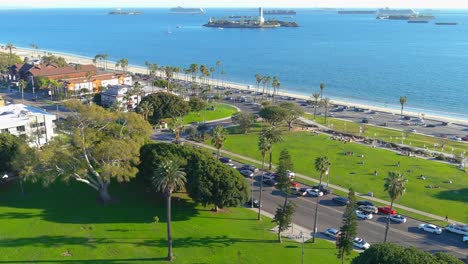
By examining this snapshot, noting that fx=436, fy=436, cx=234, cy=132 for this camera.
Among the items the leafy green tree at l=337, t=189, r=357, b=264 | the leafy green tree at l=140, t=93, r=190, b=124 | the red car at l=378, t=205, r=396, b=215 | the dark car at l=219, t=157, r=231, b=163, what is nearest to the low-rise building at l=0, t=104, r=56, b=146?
the leafy green tree at l=140, t=93, r=190, b=124

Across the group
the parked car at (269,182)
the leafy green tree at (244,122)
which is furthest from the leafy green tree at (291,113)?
the parked car at (269,182)

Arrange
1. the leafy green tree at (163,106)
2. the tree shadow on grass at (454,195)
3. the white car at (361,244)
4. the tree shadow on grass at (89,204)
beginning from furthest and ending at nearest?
the leafy green tree at (163,106)
the tree shadow on grass at (454,195)
the tree shadow on grass at (89,204)
the white car at (361,244)

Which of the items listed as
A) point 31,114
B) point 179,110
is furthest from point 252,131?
point 31,114

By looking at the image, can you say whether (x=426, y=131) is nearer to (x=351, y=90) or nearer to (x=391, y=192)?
(x=351, y=90)

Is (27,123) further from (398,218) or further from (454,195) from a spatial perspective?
(454,195)

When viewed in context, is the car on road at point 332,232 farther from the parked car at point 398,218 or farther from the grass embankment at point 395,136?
the grass embankment at point 395,136

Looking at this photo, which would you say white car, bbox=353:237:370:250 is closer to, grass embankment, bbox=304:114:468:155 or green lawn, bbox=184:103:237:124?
grass embankment, bbox=304:114:468:155
